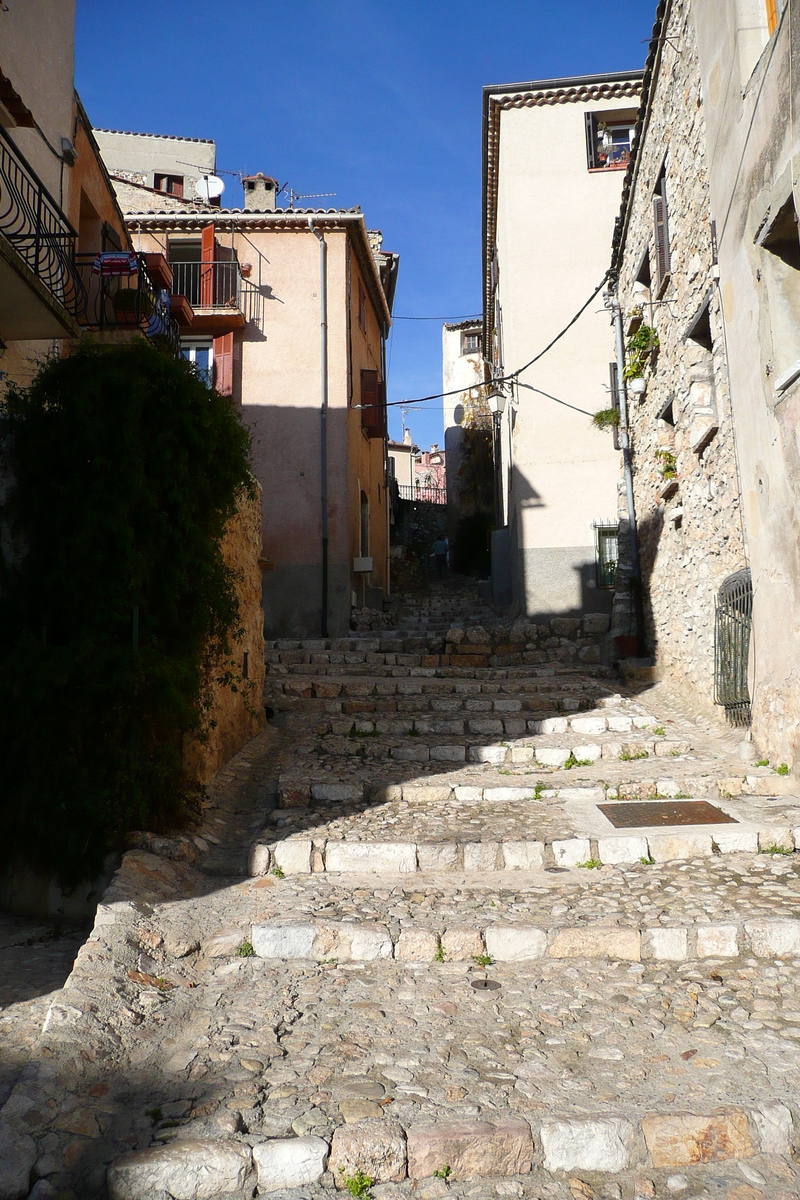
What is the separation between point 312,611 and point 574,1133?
1293 centimetres

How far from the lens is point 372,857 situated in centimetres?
520

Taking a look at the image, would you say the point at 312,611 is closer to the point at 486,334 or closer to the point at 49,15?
the point at 49,15

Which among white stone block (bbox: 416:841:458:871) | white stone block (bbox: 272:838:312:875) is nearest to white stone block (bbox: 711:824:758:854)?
white stone block (bbox: 416:841:458:871)

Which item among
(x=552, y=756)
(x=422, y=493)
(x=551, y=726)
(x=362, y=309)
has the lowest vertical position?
(x=552, y=756)

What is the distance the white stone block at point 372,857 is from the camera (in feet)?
17.0

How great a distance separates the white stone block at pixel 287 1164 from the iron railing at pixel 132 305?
23.6ft

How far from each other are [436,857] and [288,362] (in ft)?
41.7

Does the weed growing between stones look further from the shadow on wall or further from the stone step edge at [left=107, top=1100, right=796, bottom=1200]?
the shadow on wall

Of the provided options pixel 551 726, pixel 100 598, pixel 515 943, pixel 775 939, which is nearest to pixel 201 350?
pixel 551 726

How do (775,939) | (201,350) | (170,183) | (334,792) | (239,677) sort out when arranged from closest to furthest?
(775,939) < (334,792) < (239,677) < (201,350) < (170,183)

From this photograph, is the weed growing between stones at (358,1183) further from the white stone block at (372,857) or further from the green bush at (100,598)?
the green bush at (100,598)

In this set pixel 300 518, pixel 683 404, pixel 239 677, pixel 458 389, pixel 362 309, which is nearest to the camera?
pixel 239 677

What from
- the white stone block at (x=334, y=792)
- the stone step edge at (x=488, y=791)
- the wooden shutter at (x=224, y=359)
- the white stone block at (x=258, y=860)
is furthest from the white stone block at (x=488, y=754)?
the wooden shutter at (x=224, y=359)

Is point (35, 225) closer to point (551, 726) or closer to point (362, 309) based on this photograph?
point (551, 726)
